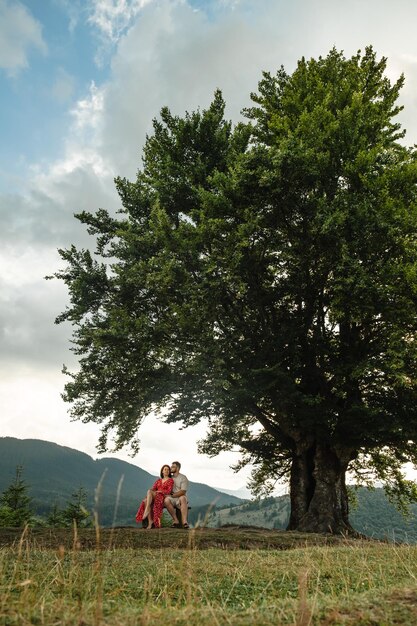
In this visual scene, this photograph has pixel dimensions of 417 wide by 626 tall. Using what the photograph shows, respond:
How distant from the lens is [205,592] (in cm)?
438

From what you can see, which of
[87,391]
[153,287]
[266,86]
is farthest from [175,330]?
[266,86]

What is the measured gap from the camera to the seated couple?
12.5 m

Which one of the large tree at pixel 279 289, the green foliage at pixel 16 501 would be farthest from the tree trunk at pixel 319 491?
the green foliage at pixel 16 501

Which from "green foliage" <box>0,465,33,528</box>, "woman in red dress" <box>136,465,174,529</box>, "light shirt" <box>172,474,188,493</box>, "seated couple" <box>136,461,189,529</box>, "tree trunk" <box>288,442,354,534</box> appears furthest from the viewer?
"green foliage" <box>0,465,33,528</box>

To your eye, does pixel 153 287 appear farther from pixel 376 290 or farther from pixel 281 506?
pixel 281 506

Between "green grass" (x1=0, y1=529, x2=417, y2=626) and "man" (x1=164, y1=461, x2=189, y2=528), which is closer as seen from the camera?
"green grass" (x1=0, y1=529, x2=417, y2=626)

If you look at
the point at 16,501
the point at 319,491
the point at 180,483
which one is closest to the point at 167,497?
the point at 180,483

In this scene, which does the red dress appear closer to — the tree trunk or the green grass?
the green grass

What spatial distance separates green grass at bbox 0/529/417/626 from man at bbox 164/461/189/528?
5061mm

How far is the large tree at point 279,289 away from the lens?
46.7ft

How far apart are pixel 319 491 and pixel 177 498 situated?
20.3 feet

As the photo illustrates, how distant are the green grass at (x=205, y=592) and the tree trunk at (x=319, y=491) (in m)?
8.96

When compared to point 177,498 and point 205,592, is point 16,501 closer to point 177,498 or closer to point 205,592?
point 177,498

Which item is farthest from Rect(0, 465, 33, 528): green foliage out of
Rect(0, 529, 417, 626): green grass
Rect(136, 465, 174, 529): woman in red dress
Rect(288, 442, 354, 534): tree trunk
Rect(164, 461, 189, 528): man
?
Rect(0, 529, 417, 626): green grass
